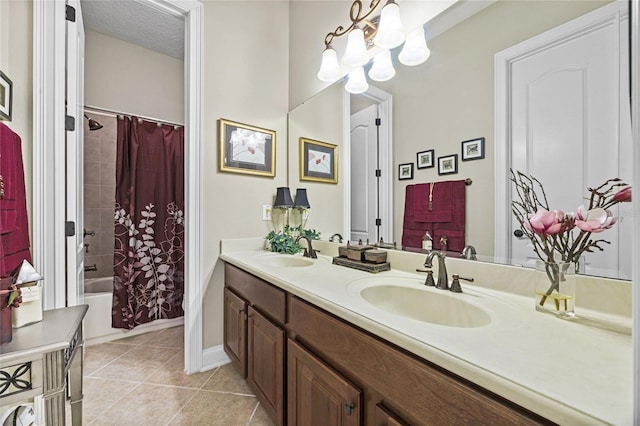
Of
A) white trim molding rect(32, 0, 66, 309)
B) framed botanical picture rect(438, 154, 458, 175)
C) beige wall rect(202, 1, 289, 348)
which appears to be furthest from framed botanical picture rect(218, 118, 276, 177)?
framed botanical picture rect(438, 154, 458, 175)

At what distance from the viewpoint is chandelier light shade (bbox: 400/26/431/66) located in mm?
1266

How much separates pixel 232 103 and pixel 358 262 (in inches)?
59.9

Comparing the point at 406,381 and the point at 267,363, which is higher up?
the point at 406,381

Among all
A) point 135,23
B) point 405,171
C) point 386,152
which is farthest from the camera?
point 135,23

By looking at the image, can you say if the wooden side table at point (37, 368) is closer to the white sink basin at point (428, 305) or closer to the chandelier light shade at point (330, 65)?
the white sink basin at point (428, 305)

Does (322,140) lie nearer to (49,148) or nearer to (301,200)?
(301,200)

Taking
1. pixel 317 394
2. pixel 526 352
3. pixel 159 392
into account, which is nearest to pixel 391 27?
pixel 526 352

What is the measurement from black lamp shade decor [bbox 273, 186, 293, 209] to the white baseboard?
1.13 meters

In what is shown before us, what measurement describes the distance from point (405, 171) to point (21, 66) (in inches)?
77.9

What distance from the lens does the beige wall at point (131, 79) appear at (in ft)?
8.92

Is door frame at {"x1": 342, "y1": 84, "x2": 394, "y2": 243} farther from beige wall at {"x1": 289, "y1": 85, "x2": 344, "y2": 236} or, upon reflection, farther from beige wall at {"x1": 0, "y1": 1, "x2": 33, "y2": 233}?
beige wall at {"x1": 0, "y1": 1, "x2": 33, "y2": 233}

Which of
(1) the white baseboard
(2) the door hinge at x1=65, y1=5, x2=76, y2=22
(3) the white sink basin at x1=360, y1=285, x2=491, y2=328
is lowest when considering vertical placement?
(1) the white baseboard

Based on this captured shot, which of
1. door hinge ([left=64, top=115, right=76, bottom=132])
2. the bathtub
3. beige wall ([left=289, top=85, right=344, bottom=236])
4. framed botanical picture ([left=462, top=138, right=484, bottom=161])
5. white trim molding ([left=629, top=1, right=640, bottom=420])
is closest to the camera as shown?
white trim molding ([left=629, top=1, right=640, bottom=420])

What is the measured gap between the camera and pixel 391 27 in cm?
135
